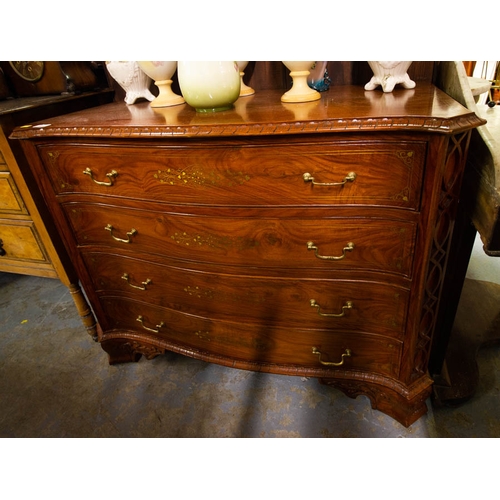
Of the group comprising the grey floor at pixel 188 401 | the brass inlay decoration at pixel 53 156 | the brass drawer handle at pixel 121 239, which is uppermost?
the brass inlay decoration at pixel 53 156

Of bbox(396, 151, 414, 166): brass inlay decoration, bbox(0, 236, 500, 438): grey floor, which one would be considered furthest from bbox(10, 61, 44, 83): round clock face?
bbox(396, 151, 414, 166): brass inlay decoration

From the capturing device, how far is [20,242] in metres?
1.58

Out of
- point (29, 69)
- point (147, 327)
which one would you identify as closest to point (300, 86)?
point (147, 327)

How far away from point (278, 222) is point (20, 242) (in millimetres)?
1271

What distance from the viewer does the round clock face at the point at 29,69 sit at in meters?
1.50

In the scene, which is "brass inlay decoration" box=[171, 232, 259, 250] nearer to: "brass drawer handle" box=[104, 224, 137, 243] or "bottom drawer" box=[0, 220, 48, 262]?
"brass drawer handle" box=[104, 224, 137, 243]

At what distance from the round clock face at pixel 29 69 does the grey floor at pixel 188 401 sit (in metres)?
1.25

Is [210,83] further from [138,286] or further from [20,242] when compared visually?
[20,242]

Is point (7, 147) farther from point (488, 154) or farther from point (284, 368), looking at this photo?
point (488, 154)

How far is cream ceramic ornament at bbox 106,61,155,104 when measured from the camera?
126 cm

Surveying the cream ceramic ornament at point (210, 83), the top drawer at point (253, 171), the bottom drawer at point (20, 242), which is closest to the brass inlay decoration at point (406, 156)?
the top drawer at point (253, 171)

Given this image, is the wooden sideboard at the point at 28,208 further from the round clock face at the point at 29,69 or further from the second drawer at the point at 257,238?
the second drawer at the point at 257,238

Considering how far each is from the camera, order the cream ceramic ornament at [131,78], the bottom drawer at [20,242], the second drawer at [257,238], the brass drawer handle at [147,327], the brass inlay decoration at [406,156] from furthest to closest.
→ 1. the bottom drawer at [20,242]
2. the brass drawer handle at [147,327]
3. the cream ceramic ornament at [131,78]
4. the second drawer at [257,238]
5. the brass inlay decoration at [406,156]

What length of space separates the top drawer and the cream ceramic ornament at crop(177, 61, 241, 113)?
0.18 metres
